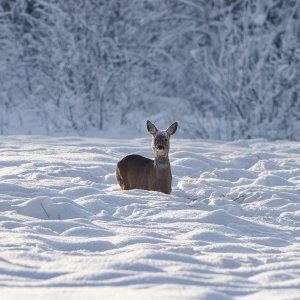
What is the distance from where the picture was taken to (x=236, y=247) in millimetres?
5570

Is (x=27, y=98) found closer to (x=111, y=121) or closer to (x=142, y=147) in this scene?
(x=111, y=121)

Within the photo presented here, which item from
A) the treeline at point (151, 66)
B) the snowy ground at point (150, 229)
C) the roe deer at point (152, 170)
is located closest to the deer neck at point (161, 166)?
the roe deer at point (152, 170)

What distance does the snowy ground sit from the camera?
175 inches

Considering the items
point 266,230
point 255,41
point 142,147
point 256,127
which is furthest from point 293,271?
point 255,41

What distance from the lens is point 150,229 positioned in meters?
6.22

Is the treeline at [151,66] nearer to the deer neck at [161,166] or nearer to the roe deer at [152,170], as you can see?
the roe deer at [152,170]

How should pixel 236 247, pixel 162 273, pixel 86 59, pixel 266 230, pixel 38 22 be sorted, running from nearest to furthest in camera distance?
pixel 162 273 → pixel 236 247 → pixel 266 230 → pixel 86 59 → pixel 38 22

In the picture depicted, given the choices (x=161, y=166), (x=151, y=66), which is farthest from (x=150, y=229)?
(x=151, y=66)

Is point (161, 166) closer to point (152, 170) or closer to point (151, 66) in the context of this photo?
point (152, 170)

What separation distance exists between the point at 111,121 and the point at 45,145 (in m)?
5.84

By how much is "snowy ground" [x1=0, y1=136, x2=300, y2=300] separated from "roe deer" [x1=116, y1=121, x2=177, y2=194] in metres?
0.23

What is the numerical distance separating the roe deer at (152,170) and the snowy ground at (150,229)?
0.23 meters

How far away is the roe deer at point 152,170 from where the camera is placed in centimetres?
806

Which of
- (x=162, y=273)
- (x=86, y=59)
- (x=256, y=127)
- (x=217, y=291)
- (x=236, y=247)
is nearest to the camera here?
(x=217, y=291)
